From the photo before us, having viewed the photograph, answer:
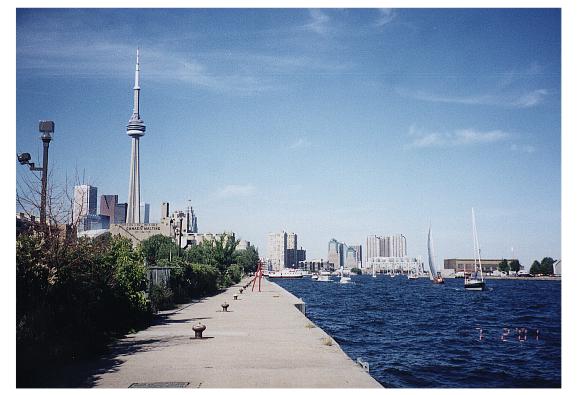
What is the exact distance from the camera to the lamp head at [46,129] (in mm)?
16094

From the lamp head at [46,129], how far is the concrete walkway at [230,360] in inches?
265

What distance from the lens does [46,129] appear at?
1619cm

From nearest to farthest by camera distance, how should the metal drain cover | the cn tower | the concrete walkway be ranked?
1. the metal drain cover
2. the concrete walkway
3. the cn tower

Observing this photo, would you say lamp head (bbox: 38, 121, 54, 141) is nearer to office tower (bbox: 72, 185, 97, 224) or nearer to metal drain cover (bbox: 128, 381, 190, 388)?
office tower (bbox: 72, 185, 97, 224)

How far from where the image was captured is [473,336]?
32469mm

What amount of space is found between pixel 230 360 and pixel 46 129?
894 centimetres

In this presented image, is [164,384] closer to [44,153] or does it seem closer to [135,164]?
[44,153]

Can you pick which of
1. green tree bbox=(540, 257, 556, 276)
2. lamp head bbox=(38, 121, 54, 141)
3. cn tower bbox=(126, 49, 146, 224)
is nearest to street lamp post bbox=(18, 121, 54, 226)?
lamp head bbox=(38, 121, 54, 141)

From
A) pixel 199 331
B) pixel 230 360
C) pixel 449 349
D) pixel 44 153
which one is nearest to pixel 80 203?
pixel 44 153

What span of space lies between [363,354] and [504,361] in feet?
20.5

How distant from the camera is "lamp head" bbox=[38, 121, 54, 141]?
52.8 feet

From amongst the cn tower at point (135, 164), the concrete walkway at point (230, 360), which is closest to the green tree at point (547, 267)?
the cn tower at point (135, 164)

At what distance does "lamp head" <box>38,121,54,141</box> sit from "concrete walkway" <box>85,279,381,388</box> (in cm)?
672

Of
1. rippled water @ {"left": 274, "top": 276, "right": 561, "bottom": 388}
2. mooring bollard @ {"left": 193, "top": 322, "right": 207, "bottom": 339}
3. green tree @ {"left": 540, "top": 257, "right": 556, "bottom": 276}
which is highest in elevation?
mooring bollard @ {"left": 193, "top": 322, "right": 207, "bottom": 339}
